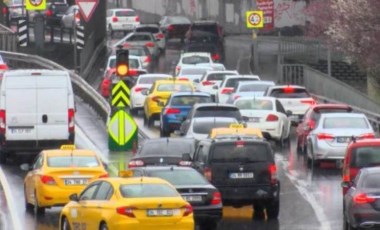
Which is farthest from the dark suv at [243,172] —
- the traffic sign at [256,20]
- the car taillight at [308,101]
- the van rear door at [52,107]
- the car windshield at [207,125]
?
the traffic sign at [256,20]

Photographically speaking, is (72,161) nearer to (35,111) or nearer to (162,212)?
(162,212)

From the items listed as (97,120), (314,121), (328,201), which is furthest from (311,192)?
(97,120)

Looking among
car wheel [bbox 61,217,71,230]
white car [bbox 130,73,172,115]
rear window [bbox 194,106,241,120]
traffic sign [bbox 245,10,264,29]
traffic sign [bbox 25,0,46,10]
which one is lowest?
white car [bbox 130,73,172,115]

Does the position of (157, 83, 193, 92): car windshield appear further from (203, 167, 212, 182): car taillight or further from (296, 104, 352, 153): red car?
(203, 167, 212, 182): car taillight

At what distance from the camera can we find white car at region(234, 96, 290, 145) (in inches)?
1752

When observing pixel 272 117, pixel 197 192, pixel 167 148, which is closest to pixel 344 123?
pixel 272 117

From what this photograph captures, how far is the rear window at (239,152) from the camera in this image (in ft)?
98.2

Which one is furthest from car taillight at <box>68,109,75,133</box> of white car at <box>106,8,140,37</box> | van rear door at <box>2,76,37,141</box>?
white car at <box>106,8,140,37</box>

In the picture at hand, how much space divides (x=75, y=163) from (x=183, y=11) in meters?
72.6

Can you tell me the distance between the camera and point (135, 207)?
23.3m

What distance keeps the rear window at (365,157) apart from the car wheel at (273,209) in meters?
1.79

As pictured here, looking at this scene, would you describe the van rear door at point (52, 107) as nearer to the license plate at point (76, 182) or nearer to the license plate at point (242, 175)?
the license plate at point (76, 182)

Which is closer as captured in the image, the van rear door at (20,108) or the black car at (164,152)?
the black car at (164,152)

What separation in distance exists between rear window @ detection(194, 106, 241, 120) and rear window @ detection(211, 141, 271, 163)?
12229 millimetres
